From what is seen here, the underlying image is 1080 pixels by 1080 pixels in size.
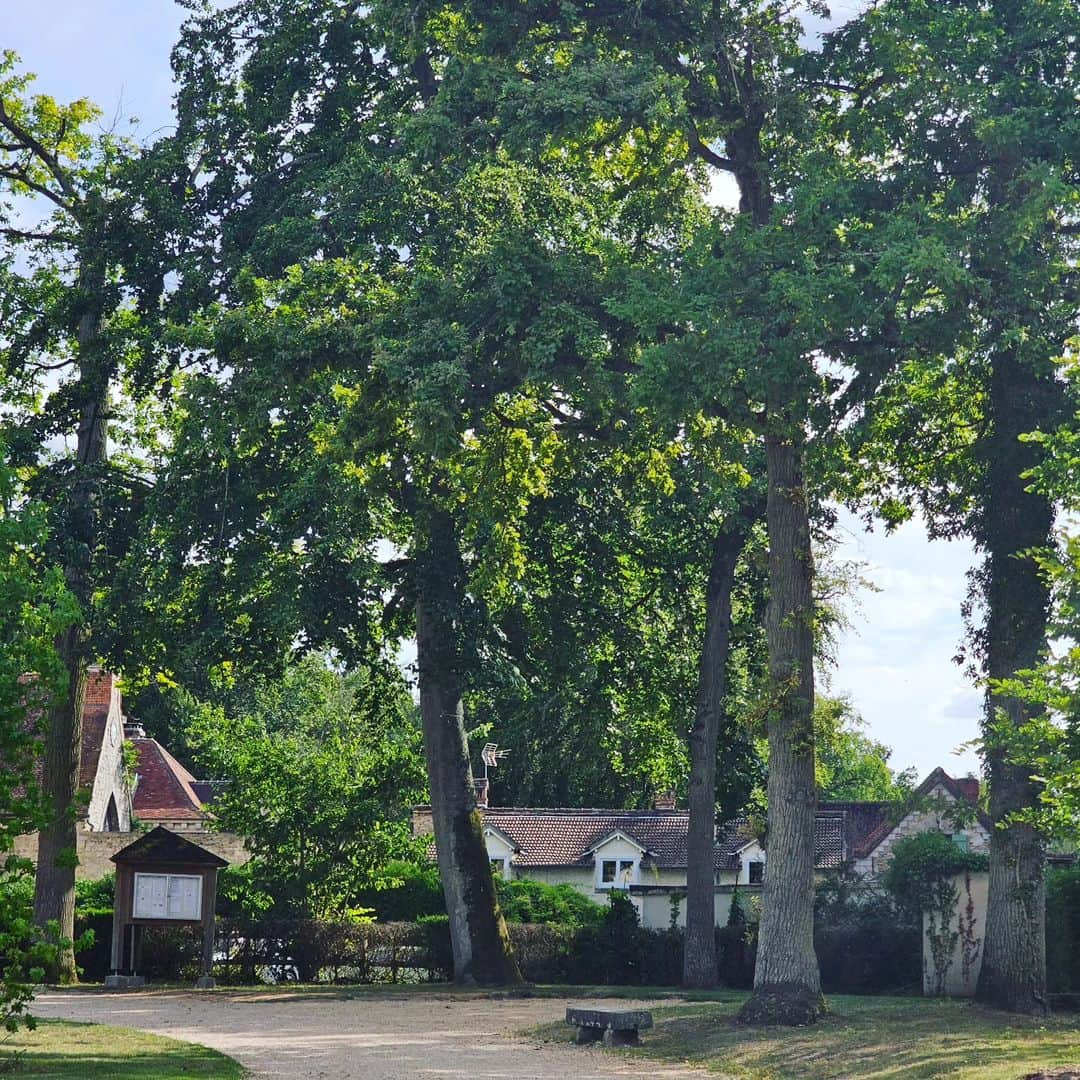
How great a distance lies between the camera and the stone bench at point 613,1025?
17.4 m

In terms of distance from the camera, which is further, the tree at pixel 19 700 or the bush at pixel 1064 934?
the bush at pixel 1064 934

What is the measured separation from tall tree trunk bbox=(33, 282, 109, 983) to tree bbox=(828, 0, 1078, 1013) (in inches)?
531

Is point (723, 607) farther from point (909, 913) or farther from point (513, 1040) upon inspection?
point (513, 1040)

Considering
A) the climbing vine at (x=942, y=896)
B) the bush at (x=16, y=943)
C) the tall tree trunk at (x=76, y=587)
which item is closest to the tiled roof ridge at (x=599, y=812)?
the climbing vine at (x=942, y=896)

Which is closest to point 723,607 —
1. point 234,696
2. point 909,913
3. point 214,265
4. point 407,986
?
point 909,913

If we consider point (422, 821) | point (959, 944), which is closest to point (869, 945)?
point (959, 944)

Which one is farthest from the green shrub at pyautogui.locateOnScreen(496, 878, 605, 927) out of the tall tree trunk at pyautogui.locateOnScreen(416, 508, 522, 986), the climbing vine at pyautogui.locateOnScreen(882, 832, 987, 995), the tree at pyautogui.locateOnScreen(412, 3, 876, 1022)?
the tree at pyautogui.locateOnScreen(412, 3, 876, 1022)

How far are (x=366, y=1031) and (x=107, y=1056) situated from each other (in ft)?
16.4

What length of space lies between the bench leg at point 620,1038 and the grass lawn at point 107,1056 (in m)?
4.37

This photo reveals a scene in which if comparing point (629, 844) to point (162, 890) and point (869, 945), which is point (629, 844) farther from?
point (162, 890)

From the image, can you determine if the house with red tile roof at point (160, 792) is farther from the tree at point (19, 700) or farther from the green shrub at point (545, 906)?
the tree at point (19, 700)

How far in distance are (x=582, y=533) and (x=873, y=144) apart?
10.1 m

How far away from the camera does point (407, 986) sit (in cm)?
2914

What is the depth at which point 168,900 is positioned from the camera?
2789cm
